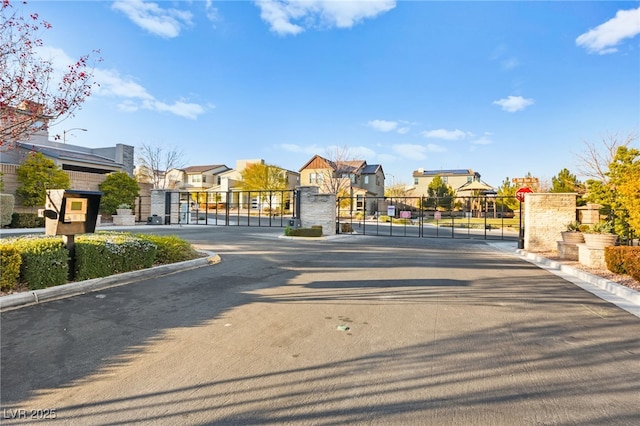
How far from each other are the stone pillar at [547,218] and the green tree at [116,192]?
24.7 m

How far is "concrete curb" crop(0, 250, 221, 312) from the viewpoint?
5008 mm

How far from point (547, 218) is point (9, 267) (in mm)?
16448

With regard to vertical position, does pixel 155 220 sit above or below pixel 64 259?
above

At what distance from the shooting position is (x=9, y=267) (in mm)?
5230

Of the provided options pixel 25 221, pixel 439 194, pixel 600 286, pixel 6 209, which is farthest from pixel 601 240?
pixel 439 194

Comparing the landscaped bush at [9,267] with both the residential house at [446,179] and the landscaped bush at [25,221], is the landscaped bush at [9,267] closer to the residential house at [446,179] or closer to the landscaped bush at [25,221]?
the landscaped bush at [25,221]

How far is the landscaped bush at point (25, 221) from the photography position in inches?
727

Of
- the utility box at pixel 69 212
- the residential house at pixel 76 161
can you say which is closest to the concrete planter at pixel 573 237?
the utility box at pixel 69 212

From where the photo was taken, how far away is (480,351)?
12.5ft

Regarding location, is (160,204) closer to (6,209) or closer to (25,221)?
(25,221)

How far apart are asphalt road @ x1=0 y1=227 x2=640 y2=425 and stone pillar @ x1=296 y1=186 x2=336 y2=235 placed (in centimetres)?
1360

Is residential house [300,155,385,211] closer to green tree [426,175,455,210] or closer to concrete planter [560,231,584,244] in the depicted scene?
green tree [426,175,455,210]

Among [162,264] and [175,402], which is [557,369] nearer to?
[175,402]

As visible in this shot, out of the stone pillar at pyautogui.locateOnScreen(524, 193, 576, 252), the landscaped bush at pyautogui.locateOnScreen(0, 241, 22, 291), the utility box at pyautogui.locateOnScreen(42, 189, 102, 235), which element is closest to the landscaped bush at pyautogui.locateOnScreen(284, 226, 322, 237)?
the stone pillar at pyautogui.locateOnScreen(524, 193, 576, 252)
